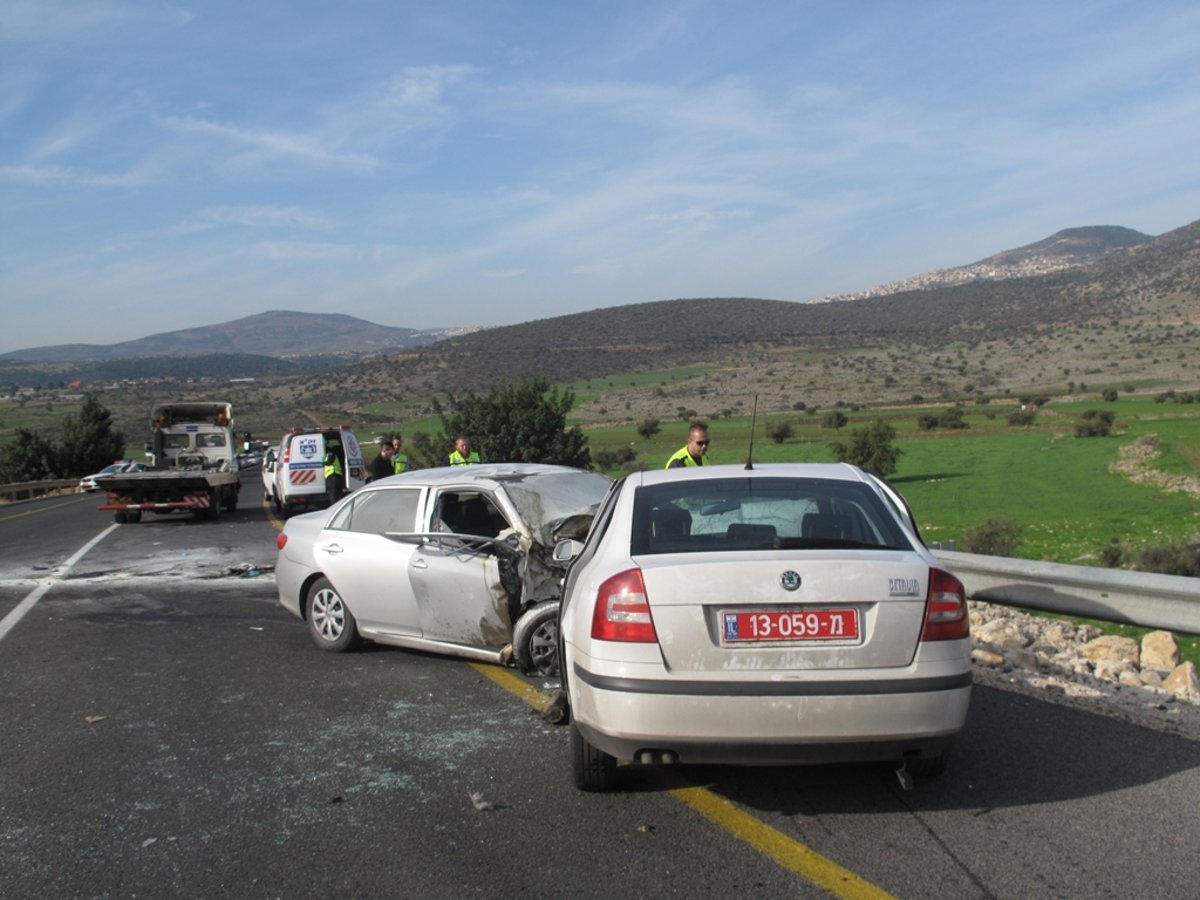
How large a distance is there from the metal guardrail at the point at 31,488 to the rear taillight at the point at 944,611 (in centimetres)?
4355

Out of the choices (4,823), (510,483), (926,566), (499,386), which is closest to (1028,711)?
(926,566)

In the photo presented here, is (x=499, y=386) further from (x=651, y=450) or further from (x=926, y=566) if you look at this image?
(x=926, y=566)

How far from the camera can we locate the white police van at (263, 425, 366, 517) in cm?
2544

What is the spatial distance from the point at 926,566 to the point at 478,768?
2346 mm

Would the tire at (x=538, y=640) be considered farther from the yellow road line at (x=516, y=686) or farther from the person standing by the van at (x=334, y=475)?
the person standing by the van at (x=334, y=475)

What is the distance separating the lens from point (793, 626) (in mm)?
4621

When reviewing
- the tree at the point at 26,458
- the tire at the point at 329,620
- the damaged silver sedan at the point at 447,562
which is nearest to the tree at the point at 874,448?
the tree at the point at 26,458

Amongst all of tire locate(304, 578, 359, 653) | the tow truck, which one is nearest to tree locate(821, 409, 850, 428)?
the tow truck

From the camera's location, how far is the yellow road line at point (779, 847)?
4.02 metres

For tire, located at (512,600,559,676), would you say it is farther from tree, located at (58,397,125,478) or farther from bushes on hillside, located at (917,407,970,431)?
bushes on hillside, located at (917,407,970,431)

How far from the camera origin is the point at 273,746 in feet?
20.0

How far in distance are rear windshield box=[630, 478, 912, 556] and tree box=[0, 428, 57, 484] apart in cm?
6351

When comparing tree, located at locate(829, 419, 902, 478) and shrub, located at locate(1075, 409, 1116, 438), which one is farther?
shrub, located at locate(1075, 409, 1116, 438)

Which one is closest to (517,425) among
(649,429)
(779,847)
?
(649,429)
